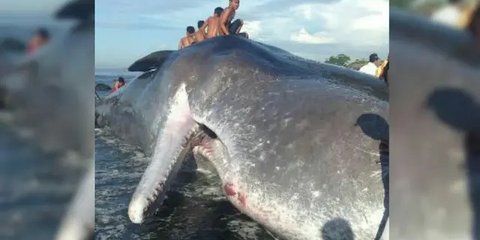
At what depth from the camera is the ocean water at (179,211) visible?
14.2 feet

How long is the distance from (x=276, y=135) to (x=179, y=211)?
1216mm

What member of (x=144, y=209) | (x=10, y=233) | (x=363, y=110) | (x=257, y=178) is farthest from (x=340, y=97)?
(x=10, y=233)

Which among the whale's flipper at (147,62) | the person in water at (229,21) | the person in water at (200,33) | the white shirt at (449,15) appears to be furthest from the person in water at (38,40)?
the person in water at (200,33)

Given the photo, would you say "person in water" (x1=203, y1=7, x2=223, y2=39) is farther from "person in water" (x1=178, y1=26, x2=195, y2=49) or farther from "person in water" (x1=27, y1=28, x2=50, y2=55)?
"person in water" (x1=27, y1=28, x2=50, y2=55)

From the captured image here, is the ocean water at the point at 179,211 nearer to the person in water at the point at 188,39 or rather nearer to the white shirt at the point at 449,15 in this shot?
the white shirt at the point at 449,15

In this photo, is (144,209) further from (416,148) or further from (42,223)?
(416,148)

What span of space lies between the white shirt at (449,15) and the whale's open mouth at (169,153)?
101 inches

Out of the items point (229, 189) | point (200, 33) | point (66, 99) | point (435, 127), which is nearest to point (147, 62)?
point (200, 33)

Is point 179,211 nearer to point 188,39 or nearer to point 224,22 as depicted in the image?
point 224,22

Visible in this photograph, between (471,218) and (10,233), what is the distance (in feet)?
5.64

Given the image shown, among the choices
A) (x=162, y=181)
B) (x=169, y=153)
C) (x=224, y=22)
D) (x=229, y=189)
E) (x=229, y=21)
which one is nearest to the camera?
(x=229, y=189)

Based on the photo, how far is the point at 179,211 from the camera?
15.7 ft

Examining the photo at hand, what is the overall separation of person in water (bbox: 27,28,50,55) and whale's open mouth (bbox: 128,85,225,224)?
2.08m

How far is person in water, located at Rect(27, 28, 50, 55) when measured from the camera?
2305 millimetres
